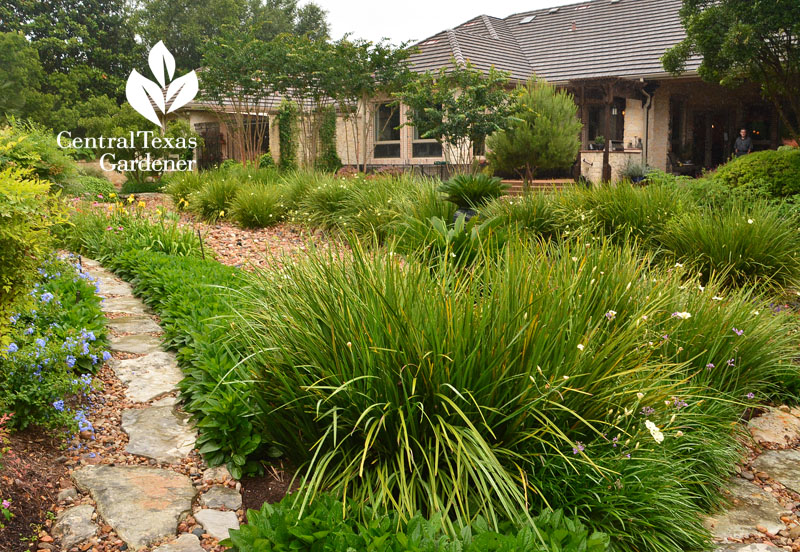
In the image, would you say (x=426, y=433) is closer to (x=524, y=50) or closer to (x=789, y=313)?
(x=789, y=313)

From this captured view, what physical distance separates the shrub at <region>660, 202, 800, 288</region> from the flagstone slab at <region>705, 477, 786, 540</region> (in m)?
2.76

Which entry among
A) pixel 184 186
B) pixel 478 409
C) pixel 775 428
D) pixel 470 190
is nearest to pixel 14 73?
pixel 184 186

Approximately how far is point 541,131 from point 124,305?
10.3m

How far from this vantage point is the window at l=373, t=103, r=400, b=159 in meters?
20.9

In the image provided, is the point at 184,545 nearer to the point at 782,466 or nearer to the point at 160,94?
the point at 782,466

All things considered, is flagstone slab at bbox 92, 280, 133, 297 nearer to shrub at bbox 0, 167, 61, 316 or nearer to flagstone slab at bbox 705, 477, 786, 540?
shrub at bbox 0, 167, 61, 316

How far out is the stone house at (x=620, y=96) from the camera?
1833 centimetres

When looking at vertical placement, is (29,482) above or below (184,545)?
above

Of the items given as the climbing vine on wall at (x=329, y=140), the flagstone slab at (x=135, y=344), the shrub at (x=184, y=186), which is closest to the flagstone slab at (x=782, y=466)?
the flagstone slab at (x=135, y=344)

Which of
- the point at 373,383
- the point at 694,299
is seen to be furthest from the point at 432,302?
the point at 694,299

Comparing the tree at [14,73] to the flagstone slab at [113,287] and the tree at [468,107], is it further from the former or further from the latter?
the flagstone slab at [113,287]

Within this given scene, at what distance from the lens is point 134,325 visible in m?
4.88

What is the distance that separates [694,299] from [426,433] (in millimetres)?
2376

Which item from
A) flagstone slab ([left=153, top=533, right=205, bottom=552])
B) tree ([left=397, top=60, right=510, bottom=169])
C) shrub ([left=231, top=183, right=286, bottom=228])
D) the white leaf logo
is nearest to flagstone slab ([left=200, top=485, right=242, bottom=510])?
flagstone slab ([left=153, top=533, right=205, bottom=552])
